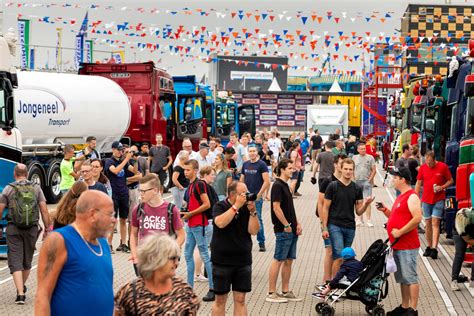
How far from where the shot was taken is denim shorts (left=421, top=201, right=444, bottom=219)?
16.5 metres

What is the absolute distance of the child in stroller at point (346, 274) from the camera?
11.5m

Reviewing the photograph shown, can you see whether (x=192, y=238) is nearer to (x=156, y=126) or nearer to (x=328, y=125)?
(x=156, y=126)

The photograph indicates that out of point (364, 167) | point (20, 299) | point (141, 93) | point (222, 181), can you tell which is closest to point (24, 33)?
point (141, 93)

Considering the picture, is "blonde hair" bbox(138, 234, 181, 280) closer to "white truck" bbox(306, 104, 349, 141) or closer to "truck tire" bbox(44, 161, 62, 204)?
"truck tire" bbox(44, 161, 62, 204)

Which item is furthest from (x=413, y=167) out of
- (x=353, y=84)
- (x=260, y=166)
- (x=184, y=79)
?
(x=353, y=84)

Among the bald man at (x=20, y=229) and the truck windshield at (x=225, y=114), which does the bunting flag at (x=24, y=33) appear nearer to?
the truck windshield at (x=225, y=114)

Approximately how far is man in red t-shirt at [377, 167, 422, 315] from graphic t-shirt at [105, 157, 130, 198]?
678cm

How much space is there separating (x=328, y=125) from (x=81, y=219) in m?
50.8

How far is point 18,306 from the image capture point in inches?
469

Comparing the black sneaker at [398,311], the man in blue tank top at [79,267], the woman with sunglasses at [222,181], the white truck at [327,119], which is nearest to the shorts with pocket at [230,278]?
the black sneaker at [398,311]

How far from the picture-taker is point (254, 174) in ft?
56.4

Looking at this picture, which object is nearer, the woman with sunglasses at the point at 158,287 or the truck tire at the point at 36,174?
the woman with sunglasses at the point at 158,287

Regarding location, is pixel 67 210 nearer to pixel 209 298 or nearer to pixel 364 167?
pixel 209 298

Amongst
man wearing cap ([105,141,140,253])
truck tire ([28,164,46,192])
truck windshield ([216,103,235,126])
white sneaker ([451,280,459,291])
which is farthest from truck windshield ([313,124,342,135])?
white sneaker ([451,280,459,291])
